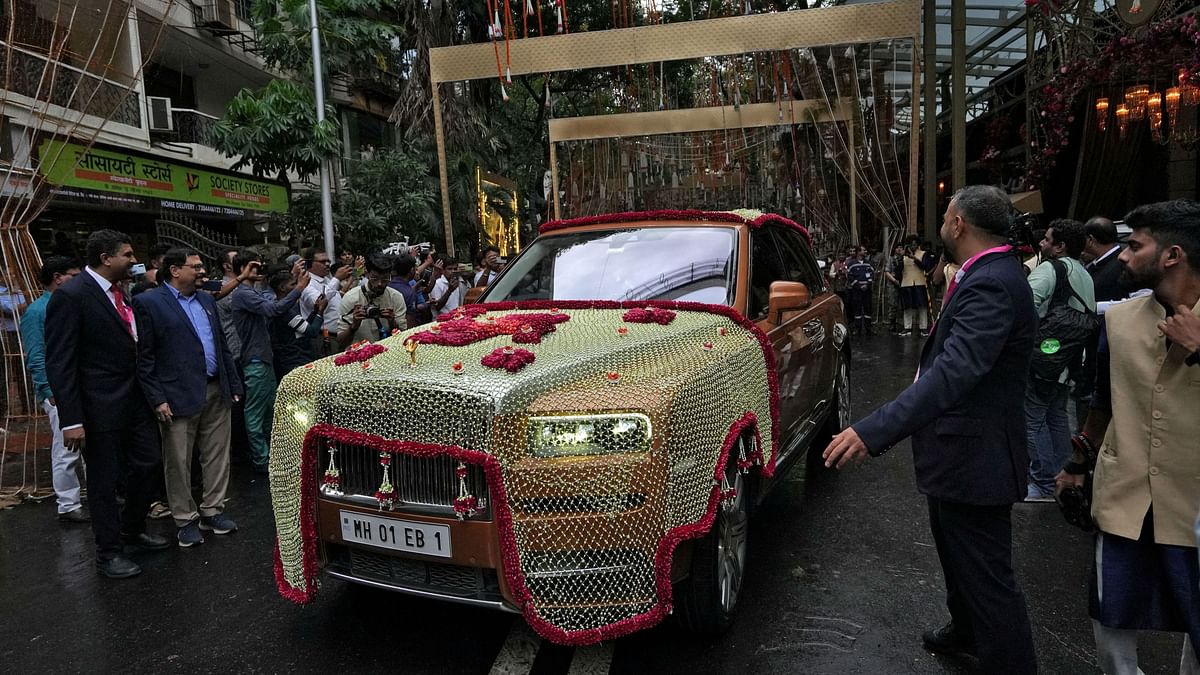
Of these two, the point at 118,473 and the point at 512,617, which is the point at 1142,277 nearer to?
the point at 512,617

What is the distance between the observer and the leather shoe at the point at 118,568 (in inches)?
168

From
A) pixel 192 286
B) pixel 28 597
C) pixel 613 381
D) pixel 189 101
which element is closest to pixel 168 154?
pixel 189 101

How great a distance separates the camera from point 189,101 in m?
17.6

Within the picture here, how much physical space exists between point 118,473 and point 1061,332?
5837 millimetres

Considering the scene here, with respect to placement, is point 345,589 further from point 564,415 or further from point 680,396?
point 680,396

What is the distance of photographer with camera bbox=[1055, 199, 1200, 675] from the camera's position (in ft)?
7.05

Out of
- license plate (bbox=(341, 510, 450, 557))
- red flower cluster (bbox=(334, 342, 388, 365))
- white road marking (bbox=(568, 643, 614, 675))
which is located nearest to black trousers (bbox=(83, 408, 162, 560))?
red flower cluster (bbox=(334, 342, 388, 365))

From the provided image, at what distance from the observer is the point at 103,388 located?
4.29 metres

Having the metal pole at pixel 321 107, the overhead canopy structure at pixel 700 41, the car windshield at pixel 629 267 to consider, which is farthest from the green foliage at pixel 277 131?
the car windshield at pixel 629 267

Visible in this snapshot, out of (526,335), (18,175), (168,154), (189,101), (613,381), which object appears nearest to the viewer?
(613,381)

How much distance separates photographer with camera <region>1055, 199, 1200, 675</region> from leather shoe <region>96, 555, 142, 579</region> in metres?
4.70

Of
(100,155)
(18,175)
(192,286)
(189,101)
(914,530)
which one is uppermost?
(189,101)

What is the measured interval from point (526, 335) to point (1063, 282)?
351 cm

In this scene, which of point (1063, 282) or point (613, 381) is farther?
point (1063, 282)
